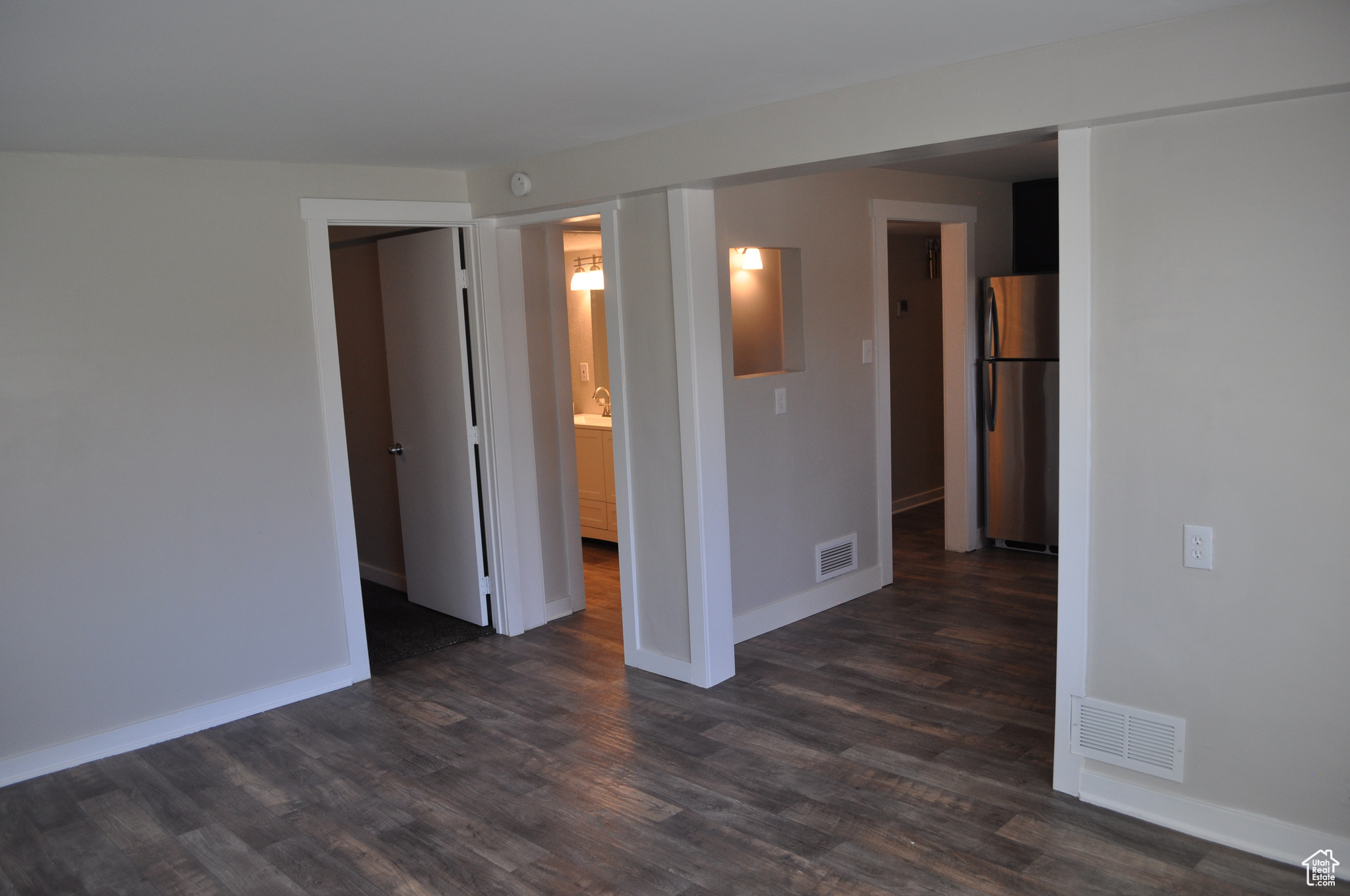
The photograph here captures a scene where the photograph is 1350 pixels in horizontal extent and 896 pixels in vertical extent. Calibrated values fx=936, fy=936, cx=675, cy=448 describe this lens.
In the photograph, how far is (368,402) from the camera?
18.7 feet

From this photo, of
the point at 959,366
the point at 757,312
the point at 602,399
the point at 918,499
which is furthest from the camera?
the point at 918,499

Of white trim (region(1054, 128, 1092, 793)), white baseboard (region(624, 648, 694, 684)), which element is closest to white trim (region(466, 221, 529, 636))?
white baseboard (region(624, 648, 694, 684))

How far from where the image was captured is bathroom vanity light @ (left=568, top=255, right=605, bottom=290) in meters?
6.57

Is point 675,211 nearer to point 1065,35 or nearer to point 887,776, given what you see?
point 1065,35

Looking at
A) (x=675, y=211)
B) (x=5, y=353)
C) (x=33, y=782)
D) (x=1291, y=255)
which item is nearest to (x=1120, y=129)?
(x=1291, y=255)

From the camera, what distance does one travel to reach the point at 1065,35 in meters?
2.54

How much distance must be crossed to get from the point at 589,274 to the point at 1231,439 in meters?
4.72

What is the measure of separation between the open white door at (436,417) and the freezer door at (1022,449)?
128 inches

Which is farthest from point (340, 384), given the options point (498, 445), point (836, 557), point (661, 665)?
point (836, 557)

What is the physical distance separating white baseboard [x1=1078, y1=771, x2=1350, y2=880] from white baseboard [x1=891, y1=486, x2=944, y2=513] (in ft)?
14.7

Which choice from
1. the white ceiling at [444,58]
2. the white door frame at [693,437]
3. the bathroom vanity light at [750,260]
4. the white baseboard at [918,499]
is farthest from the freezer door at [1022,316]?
the white ceiling at [444,58]

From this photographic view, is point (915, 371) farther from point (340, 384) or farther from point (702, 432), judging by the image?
point (340, 384)

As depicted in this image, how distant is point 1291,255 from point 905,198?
3094mm

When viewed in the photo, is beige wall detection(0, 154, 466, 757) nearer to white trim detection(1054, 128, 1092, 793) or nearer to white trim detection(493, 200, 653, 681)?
white trim detection(493, 200, 653, 681)
